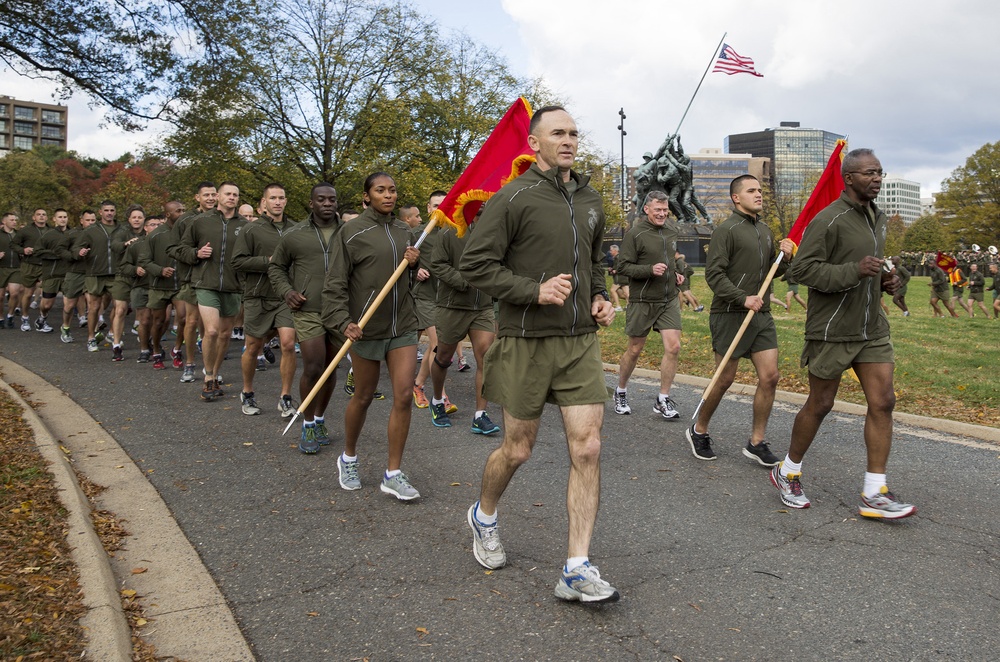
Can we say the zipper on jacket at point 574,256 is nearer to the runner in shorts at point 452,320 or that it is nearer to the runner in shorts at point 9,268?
the runner in shorts at point 452,320

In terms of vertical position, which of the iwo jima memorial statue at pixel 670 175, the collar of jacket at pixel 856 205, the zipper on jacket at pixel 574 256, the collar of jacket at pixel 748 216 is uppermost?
the iwo jima memorial statue at pixel 670 175

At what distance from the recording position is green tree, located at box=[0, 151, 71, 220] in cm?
6719

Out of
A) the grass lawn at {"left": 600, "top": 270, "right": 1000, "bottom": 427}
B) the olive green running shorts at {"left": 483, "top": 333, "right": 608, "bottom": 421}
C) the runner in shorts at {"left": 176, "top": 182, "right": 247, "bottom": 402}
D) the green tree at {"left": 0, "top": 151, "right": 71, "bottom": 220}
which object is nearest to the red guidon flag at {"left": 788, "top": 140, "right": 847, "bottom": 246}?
the grass lawn at {"left": 600, "top": 270, "right": 1000, "bottom": 427}

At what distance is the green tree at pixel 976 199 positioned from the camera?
74.4 m

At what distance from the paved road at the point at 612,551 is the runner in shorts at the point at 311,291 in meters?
0.32

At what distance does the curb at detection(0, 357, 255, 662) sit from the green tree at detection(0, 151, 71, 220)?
68436 millimetres

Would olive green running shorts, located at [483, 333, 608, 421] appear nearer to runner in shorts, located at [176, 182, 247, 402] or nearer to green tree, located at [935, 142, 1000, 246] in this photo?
runner in shorts, located at [176, 182, 247, 402]

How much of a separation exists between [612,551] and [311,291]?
378 cm

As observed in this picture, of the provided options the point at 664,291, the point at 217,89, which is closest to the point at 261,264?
the point at 664,291

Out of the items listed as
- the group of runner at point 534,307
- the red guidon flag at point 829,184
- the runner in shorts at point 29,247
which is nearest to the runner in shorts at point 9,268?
the runner in shorts at point 29,247

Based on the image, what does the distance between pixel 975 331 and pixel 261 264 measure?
1365cm

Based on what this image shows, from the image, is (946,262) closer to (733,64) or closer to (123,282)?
(733,64)

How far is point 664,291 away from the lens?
850cm

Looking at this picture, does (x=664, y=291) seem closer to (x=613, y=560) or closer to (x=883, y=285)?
(x=883, y=285)
